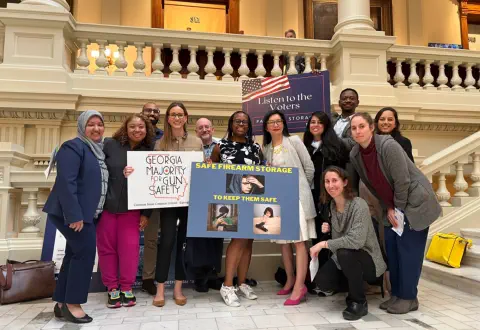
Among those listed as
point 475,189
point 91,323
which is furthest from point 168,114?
point 475,189

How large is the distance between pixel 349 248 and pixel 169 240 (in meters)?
1.53

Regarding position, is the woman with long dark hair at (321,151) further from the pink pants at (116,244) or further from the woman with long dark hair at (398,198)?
the pink pants at (116,244)

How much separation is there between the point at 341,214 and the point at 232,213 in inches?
36.5

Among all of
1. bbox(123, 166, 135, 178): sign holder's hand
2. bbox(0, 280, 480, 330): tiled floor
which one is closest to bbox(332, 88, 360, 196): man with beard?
bbox(0, 280, 480, 330): tiled floor

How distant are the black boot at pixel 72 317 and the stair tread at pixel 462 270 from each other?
3.49m

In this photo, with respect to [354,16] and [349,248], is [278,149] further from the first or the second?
[354,16]

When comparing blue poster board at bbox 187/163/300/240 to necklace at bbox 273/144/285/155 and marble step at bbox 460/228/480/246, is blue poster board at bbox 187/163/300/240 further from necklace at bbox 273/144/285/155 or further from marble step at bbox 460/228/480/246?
marble step at bbox 460/228/480/246

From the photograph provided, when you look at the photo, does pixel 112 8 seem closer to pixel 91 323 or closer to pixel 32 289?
pixel 32 289

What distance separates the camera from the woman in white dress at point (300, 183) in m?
3.23

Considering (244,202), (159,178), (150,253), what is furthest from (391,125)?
(150,253)

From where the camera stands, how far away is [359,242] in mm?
2900

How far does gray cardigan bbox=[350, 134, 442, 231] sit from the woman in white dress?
68 cm

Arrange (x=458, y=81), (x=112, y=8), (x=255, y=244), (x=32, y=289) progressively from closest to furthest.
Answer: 1. (x=32, y=289)
2. (x=255, y=244)
3. (x=458, y=81)
4. (x=112, y=8)

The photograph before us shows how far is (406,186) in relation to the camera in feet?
9.27
